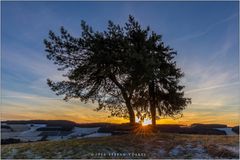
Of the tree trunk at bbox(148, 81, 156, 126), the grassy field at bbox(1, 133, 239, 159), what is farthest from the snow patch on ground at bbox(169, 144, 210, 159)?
the tree trunk at bbox(148, 81, 156, 126)

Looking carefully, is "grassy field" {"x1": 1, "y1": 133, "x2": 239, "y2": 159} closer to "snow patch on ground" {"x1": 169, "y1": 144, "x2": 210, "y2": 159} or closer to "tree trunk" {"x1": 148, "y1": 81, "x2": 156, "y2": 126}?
"snow patch on ground" {"x1": 169, "y1": 144, "x2": 210, "y2": 159}

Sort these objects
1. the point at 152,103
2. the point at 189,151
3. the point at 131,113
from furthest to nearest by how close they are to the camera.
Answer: the point at 152,103, the point at 131,113, the point at 189,151

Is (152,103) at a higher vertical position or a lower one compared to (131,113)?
higher

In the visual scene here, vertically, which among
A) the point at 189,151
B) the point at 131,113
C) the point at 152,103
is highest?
the point at 152,103

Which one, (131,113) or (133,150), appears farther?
(131,113)

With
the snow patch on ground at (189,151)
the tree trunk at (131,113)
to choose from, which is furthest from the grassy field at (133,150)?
the tree trunk at (131,113)

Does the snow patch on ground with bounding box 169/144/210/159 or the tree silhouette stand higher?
the tree silhouette

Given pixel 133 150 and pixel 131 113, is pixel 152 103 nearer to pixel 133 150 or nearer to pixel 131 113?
pixel 131 113

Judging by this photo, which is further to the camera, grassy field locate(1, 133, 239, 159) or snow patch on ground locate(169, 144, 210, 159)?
snow patch on ground locate(169, 144, 210, 159)

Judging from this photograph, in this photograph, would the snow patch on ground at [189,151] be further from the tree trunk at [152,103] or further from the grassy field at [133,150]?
the tree trunk at [152,103]

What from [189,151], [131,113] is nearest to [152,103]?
[131,113]

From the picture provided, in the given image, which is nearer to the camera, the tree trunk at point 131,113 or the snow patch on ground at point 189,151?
the snow patch on ground at point 189,151

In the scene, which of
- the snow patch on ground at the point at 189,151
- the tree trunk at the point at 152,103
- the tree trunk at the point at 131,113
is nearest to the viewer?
the snow patch on ground at the point at 189,151

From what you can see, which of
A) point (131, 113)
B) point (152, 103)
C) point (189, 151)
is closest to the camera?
point (189, 151)
